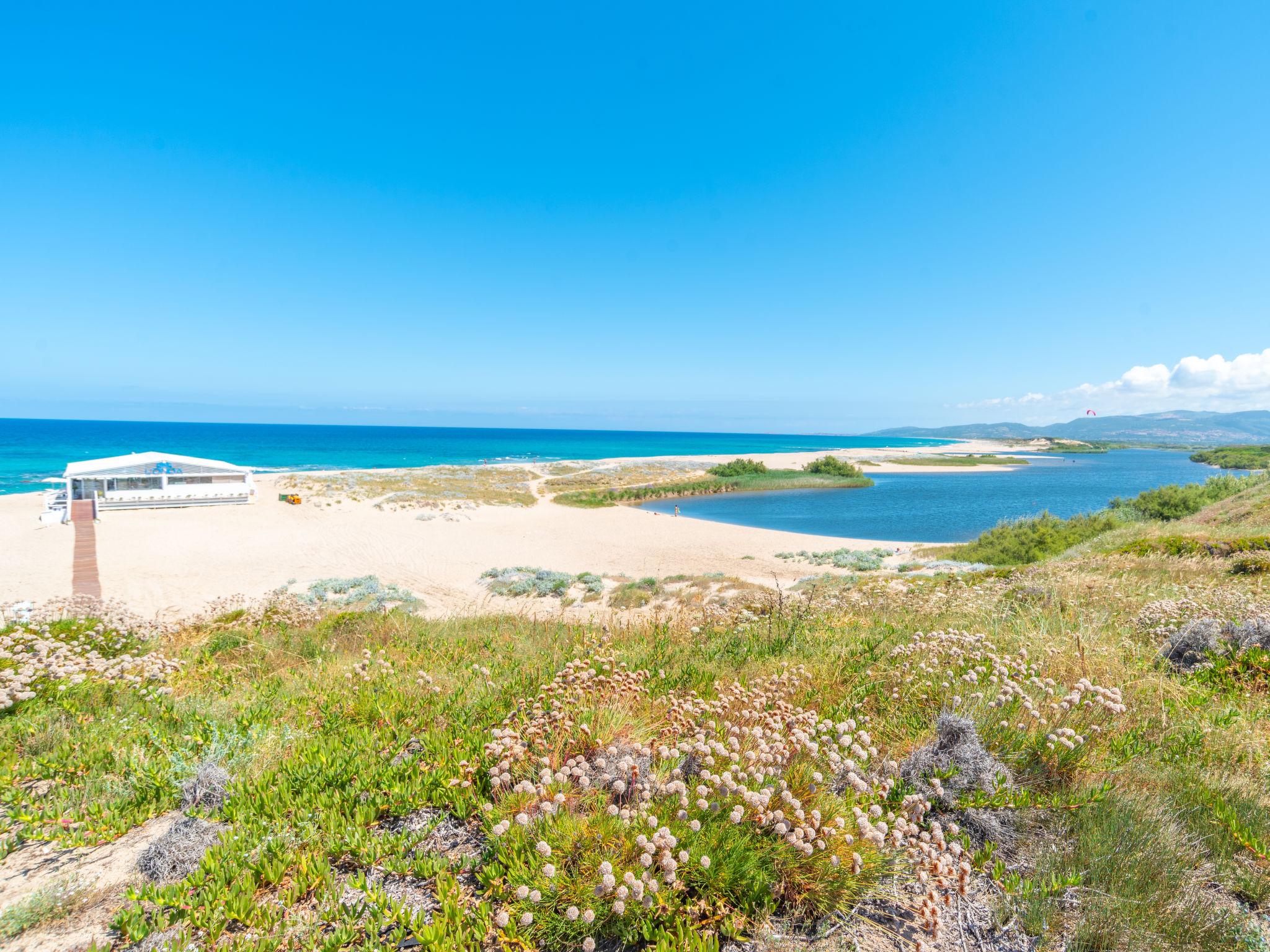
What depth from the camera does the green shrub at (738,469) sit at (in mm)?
56594

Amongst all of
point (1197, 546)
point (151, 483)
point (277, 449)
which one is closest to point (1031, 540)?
point (1197, 546)

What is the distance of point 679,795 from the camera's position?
2.57 meters

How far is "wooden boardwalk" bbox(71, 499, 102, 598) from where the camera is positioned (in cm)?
1522

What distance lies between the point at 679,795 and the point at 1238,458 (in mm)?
127593

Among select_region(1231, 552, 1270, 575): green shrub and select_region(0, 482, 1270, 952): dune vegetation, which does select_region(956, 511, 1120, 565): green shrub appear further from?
select_region(0, 482, 1270, 952): dune vegetation

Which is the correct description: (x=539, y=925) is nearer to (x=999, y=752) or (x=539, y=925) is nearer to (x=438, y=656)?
(x=999, y=752)

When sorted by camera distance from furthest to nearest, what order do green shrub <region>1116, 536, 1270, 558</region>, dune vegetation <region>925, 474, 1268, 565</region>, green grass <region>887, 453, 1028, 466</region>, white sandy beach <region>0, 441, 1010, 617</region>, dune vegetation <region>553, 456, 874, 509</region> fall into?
1. green grass <region>887, 453, 1028, 466</region>
2. dune vegetation <region>553, 456, 874, 509</region>
3. dune vegetation <region>925, 474, 1268, 565</region>
4. white sandy beach <region>0, 441, 1010, 617</region>
5. green shrub <region>1116, 536, 1270, 558</region>

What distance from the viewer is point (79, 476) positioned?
29828mm

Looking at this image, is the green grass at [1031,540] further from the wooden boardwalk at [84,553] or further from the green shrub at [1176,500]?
the wooden boardwalk at [84,553]

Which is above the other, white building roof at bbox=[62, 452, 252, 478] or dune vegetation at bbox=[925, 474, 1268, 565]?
white building roof at bbox=[62, 452, 252, 478]

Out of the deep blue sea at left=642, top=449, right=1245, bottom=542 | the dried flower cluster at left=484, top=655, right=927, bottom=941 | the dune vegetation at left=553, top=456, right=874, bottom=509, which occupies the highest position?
the dried flower cluster at left=484, top=655, right=927, bottom=941

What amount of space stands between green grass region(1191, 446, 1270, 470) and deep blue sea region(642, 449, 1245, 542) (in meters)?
13.8

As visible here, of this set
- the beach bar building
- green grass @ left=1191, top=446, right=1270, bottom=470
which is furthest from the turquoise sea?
green grass @ left=1191, top=446, right=1270, bottom=470

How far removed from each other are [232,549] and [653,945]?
25.5m
